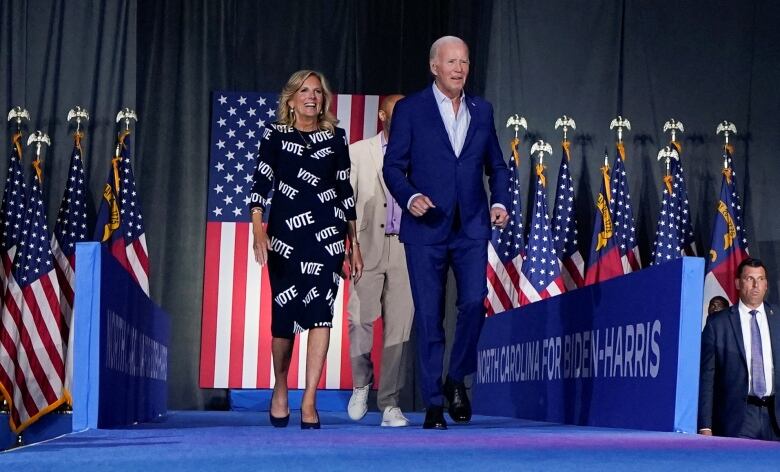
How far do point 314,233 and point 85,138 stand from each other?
5.56 metres

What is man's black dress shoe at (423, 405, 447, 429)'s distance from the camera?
392 centimetres

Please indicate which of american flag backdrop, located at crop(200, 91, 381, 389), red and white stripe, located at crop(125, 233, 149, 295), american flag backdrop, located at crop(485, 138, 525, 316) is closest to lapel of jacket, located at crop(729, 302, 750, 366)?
american flag backdrop, located at crop(485, 138, 525, 316)

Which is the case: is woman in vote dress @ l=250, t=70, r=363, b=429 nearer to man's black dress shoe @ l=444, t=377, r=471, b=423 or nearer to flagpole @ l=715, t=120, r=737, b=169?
man's black dress shoe @ l=444, t=377, r=471, b=423

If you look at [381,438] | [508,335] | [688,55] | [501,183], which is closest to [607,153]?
[688,55]

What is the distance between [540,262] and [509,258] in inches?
12.7

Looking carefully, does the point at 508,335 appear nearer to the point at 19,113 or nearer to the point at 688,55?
the point at 688,55

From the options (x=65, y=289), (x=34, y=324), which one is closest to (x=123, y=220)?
(x=65, y=289)

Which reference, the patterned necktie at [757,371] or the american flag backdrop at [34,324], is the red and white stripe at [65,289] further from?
the patterned necktie at [757,371]

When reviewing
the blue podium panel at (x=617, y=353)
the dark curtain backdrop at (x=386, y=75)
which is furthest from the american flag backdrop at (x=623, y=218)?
the blue podium panel at (x=617, y=353)

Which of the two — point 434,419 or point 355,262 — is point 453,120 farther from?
point 434,419

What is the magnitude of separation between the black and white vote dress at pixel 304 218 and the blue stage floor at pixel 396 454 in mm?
1246

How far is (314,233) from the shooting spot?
424 centimetres

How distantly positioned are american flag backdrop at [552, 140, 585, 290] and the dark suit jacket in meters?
3.16

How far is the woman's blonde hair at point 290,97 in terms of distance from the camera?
4352 mm
